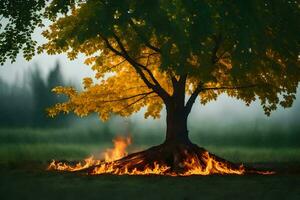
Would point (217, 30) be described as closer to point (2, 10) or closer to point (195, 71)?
point (195, 71)

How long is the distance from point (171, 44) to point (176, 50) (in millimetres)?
1347

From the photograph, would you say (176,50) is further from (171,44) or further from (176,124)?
(176,124)

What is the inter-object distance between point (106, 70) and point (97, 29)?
27.0ft

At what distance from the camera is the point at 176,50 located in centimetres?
2941

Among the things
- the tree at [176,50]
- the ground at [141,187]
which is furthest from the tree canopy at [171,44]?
the ground at [141,187]

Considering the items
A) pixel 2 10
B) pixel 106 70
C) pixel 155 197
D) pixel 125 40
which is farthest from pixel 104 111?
pixel 155 197

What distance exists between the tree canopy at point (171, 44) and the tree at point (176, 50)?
5 centimetres

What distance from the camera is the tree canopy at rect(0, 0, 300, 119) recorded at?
27.0 meters

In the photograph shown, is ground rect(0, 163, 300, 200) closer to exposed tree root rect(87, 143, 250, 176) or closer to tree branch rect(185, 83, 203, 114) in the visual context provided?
exposed tree root rect(87, 143, 250, 176)

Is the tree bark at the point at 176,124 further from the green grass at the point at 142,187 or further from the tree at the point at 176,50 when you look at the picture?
the green grass at the point at 142,187

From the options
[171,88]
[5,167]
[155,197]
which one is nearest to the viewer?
[155,197]

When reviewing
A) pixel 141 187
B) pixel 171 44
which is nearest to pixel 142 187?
pixel 141 187

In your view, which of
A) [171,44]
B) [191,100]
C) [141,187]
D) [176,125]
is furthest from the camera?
[191,100]

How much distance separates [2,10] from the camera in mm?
32031
